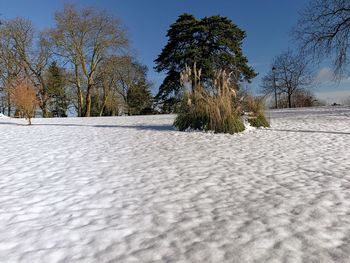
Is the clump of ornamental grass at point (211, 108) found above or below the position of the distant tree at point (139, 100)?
below

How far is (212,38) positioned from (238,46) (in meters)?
2.81

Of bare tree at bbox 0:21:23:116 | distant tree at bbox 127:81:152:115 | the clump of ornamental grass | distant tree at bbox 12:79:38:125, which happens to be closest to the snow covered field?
the clump of ornamental grass

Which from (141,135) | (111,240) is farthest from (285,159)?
(141,135)

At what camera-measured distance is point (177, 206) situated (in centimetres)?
343

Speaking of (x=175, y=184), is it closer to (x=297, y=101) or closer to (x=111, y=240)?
(x=111, y=240)

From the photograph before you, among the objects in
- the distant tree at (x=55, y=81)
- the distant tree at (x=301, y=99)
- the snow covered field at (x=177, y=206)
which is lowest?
the snow covered field at (x=177, y=206)

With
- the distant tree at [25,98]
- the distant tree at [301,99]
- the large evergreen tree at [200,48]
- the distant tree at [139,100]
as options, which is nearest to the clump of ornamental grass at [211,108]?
the distant tree at [25,98]

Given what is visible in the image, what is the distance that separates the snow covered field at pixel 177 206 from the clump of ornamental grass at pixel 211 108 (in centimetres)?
286

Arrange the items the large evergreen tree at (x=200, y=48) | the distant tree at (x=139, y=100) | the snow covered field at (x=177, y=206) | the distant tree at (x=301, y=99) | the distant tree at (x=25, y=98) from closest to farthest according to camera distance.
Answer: the snow covered field at (x=177, y=206) < the distant tree at (x=25, y=98) < the large evergreen tree at (x=200, y=48) < the distant tree at (x=301, y=99) < the distant tree at (x=139, y=100)

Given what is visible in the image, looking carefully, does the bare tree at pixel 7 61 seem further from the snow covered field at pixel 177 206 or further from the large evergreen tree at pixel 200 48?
the snow covered field at pixel 177 206

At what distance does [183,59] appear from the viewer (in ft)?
95.1

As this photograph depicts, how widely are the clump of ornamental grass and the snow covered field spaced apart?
286cm

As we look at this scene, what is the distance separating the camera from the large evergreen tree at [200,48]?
28766 millimetres

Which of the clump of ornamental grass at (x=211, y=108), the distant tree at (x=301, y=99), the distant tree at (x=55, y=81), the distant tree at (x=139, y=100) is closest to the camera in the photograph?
the clump of ornamental grass at (x=211, y=108)
